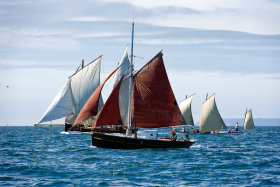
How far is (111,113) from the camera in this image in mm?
34875

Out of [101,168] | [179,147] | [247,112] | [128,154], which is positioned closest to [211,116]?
[247,112]

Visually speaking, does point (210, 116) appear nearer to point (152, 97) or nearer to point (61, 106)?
point (61, 106)

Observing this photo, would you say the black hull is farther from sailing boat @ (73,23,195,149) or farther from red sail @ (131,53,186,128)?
red sail @ (131,53,186,128)

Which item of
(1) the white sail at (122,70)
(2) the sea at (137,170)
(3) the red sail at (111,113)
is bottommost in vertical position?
(2) the sea at (137,170)

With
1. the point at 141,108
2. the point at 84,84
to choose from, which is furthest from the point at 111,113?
the point at 84,84

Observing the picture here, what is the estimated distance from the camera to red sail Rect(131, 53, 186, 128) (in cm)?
3612

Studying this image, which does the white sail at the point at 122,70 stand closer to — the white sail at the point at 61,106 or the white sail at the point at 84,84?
the white sail at the point at 84,84

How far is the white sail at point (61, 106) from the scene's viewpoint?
61.4 meters

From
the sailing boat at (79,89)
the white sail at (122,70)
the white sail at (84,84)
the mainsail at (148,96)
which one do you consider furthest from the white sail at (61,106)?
the mainsail at (148,96)

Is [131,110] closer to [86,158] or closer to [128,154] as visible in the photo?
[128,154]

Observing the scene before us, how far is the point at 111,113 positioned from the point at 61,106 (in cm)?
3395

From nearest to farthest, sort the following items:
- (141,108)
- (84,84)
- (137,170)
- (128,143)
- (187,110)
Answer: (137,170), (128,143), (141,108), (84,84), (187,110)

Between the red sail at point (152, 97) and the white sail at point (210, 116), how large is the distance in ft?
139

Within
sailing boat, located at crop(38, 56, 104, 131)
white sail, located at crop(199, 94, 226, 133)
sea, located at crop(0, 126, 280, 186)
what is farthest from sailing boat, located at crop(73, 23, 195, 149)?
white sail, located at crop(199, 94, 226, 133)
